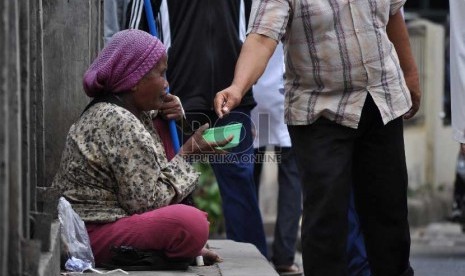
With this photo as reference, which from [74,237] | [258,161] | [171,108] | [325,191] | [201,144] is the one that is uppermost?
[171,108]

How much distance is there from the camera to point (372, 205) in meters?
5.80

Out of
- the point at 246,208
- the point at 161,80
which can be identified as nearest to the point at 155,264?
the point at 161,80

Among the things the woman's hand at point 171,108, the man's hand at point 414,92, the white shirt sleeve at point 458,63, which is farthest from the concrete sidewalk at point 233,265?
the white shirt sleeve at point 458,63

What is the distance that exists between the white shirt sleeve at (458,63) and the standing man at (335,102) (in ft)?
0.98

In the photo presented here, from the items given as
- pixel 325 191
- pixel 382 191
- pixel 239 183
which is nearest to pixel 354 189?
pixel 382 191

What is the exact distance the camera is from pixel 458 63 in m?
5.91

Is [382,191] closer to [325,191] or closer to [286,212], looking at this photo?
[325,191]

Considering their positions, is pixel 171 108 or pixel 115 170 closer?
pixel 115 170

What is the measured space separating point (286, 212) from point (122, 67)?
292 centimetres

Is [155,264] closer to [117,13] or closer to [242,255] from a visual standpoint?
[242,255]

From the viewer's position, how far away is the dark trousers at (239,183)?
7.46m

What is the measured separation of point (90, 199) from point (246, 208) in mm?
1830

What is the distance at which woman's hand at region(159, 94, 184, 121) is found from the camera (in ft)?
20.8

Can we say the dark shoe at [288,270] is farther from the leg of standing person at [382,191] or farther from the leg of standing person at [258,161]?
the leg of standing person at [382,191]
